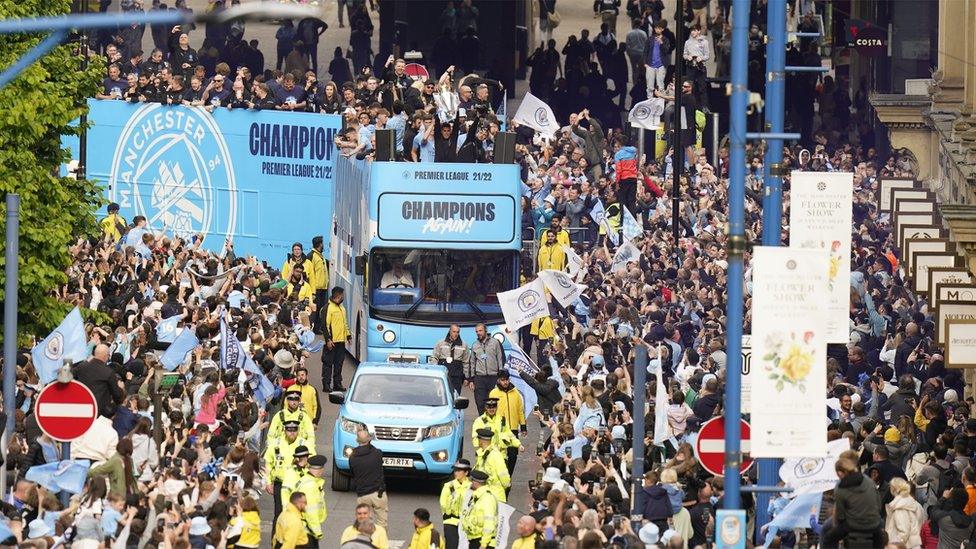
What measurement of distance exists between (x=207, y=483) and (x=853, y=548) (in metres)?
Answer: 6.21

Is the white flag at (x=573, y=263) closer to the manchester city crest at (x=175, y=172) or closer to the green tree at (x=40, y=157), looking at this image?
the manchester city crest at (x=175, y=172)

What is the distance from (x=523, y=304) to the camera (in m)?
30.0

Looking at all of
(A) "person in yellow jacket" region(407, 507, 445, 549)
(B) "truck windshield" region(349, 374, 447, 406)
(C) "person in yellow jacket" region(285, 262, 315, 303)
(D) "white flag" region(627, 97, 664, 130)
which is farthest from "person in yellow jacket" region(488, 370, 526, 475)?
(D) "white flag" region(627, 97, 664, 130)

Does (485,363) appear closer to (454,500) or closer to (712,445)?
(454,500)

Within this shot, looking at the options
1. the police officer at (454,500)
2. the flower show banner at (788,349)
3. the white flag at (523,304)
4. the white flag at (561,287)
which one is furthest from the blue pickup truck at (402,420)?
the flower show banner at (788,349)

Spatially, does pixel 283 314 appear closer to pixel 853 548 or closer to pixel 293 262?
pixel 293 262

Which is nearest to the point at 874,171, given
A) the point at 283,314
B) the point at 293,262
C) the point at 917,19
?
the point at 917,19

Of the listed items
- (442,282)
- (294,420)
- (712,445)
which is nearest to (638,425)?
(712,445)

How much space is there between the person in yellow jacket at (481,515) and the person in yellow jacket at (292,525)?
1.77 metres

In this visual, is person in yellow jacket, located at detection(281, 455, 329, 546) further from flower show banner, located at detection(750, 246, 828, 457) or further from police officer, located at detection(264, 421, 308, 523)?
flower show banner, located at detection(750, 246, 828, 457)

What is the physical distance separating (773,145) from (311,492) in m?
5.76

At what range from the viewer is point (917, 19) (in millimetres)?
47938

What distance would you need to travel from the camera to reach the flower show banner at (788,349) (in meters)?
17.2

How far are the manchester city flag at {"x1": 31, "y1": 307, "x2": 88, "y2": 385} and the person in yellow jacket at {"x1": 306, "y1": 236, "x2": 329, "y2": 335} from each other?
47.1 ft
